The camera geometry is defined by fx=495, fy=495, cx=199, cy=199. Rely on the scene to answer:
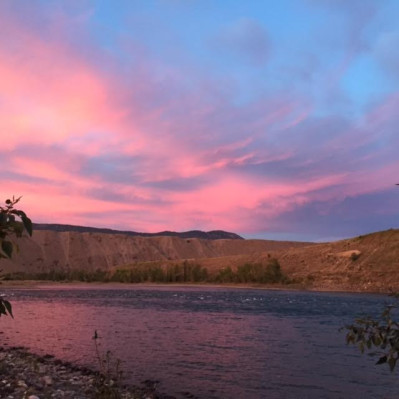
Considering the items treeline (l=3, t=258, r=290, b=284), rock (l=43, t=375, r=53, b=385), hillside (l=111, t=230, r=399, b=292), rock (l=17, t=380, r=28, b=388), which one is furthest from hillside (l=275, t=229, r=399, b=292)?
rock (l=17, t=380, r=28, b=388)

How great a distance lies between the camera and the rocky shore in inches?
674

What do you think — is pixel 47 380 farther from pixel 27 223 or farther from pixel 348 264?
pixel 348 264

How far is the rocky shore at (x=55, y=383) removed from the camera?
17.1 metres

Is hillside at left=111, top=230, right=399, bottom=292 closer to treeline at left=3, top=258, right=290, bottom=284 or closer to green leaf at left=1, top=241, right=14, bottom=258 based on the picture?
treeline at left=3, top=258, right=290, bottom=284

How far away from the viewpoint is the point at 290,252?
6732 inches

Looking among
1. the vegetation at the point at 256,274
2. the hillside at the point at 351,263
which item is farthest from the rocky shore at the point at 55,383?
the vegetation at the point at 256,274

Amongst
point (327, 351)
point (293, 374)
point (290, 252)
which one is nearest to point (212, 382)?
point (293, 374)

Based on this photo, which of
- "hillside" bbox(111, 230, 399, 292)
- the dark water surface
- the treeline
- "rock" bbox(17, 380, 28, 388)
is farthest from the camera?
the treeline

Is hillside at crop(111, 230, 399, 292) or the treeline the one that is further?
the treeline

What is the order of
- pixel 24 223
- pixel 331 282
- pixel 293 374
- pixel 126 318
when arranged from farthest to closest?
pixel 331 282 < pixel 126 318 < pixel 293 374 < pixel 24 223

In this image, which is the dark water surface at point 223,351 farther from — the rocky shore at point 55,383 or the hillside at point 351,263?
the hillside at point 351,263

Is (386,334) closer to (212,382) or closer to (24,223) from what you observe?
(24,223)

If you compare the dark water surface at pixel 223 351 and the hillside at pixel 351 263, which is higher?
the hillside at pixel 351 263

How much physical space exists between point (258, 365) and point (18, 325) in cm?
2683
